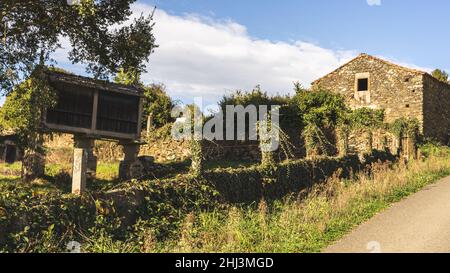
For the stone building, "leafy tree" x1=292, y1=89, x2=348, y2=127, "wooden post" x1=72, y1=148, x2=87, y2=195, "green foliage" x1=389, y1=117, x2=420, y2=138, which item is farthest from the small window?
"wooden post" x1=72, y1=148, x2=87, y2=195

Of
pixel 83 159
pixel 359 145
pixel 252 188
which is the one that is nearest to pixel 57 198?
pixel 83 159

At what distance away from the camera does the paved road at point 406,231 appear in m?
8.22

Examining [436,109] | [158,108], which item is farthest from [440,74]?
[158,108]

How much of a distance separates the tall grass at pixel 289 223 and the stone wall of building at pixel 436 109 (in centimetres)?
1540

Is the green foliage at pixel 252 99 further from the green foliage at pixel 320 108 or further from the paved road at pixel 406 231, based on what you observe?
the paved road at pixel 406 231

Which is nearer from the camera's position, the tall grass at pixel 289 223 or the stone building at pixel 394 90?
the tall grass at pixel 289 223

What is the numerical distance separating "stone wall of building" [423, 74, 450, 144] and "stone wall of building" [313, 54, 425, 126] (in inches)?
26.9

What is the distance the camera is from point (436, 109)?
29281mm

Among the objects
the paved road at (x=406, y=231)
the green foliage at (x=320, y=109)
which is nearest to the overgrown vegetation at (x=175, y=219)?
the paved road at (x=406, y=231)

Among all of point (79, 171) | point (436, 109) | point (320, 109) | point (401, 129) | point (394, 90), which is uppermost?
point (394, 90)

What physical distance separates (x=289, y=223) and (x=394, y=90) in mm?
21793

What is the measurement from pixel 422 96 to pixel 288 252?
22829 mm

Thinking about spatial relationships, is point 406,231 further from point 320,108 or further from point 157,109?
point 157,109
